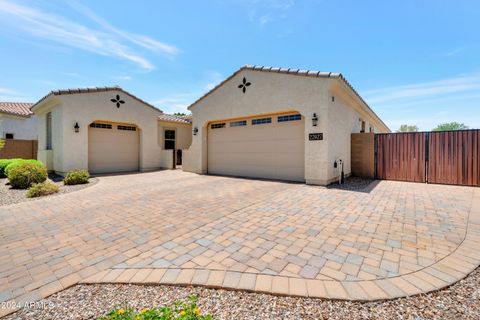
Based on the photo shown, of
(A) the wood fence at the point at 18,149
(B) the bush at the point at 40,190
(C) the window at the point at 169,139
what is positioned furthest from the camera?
(C) the window at the point at 169,139

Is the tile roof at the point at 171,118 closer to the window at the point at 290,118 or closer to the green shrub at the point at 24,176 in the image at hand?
the green shrub at the point at 24,176

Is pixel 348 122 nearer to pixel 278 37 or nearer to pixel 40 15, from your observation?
pixel 278 37

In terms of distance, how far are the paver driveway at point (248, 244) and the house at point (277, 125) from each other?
3.22 m

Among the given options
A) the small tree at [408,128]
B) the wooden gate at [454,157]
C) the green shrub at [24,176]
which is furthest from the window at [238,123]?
the small tree at [408,128]

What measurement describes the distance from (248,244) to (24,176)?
9.95 m

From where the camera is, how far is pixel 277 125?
9.72 metres

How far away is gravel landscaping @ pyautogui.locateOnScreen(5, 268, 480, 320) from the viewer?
6.22 feet

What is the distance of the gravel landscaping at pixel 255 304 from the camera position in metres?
1.90

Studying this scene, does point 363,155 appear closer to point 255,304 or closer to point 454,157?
point 454,157

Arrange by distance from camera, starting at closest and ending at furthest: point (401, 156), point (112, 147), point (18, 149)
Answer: point (401, 156), point (112, 147), point (18, 149)

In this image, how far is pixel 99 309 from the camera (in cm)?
197

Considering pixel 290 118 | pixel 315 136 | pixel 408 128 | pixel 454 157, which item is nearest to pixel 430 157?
pixel 454 157

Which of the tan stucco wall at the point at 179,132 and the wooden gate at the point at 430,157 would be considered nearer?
the wooden gate at the point at 430,157

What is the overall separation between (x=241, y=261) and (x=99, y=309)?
1593 millimetres
